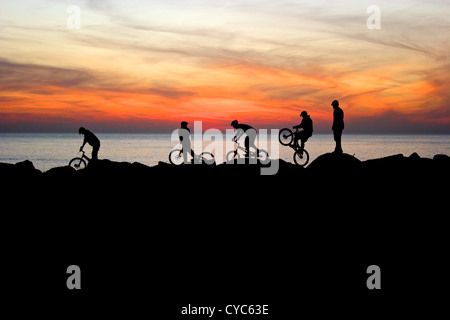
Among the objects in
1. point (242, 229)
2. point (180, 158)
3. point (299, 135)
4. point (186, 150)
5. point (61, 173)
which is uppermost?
point (299, 135)

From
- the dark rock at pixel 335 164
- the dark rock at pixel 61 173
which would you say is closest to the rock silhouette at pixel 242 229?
the dark rock at pixel 335 164

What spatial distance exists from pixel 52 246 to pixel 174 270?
19.8 feet

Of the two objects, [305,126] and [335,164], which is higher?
[305,126]

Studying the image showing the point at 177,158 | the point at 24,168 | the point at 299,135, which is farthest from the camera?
the point at 177,158

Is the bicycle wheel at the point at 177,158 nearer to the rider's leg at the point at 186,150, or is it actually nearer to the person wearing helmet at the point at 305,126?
the rider's leg at the point at 186,150

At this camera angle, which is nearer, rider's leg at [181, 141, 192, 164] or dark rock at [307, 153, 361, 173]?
dark rock at [307, 153, 361, 173]

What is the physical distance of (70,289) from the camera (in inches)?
712

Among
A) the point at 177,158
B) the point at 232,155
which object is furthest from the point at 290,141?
the point at 177,158

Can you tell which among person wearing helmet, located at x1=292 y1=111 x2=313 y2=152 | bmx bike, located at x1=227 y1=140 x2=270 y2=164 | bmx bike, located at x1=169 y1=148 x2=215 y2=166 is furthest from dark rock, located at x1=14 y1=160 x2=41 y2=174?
person wearing helmet, located at x1=292 y1=111 x2=313 y2=152

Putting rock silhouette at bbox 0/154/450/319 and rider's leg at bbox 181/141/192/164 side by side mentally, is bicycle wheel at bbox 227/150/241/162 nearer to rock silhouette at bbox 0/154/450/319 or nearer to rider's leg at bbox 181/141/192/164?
rider's leg at bbox 181/141/192/164

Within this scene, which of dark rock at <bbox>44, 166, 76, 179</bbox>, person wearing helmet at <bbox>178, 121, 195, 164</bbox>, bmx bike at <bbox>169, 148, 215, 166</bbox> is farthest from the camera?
bmx bike at <bbox>169, 148, 215, 166</bbox>

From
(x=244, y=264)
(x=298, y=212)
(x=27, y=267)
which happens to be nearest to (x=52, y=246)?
(x=27, y=267)

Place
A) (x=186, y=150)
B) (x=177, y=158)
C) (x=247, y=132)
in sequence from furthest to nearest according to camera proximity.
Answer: (x=177, y=158), (x=186, y=150), (x=247, y=132)

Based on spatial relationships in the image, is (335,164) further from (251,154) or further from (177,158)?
(177,158)
